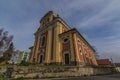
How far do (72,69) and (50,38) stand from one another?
1077 cm

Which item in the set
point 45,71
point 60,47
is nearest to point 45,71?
point 45,71

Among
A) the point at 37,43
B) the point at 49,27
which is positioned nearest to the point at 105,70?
the point at 49,27

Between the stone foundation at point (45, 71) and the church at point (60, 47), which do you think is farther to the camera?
the church at point (60, 47)

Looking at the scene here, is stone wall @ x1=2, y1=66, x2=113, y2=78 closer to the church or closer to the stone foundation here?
the stone foundation

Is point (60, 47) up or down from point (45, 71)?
up

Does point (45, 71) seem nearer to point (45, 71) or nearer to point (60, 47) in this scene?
point (45, 71)

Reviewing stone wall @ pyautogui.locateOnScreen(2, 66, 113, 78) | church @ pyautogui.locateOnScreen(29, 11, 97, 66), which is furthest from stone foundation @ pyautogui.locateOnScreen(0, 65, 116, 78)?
church @ pyautogui.locateOnScreen(29, 11, 97, 66)

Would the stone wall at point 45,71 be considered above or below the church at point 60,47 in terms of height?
below

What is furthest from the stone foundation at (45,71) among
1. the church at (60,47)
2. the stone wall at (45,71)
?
the church at (60,47)

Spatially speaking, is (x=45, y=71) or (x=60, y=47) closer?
(x=45, y=71)

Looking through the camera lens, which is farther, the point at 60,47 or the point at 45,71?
the point at 60,47

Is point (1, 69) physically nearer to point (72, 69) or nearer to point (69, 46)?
point (72, 69)

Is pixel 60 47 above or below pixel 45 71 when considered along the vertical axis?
above

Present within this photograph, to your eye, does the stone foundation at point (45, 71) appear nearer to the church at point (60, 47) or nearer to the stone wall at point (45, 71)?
the stone wall at point (45, 71)
